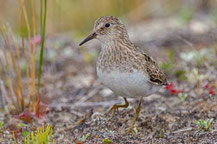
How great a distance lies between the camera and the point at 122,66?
4348 mm

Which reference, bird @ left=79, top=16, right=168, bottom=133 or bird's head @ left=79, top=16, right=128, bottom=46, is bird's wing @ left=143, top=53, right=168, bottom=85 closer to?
bird @ left=79, top=16, right=168, bottom=133

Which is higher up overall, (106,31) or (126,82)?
(106,31)

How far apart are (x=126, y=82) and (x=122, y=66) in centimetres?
21

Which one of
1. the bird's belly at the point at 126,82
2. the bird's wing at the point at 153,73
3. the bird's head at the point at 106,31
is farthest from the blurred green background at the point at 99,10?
the bird's belly at the point at 126,82

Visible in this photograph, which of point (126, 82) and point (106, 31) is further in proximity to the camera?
point (106, 31)

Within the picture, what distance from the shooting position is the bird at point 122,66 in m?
4.29

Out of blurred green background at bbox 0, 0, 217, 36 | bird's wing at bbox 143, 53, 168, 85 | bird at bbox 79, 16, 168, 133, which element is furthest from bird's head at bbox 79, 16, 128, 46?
blurred green background at bbox 0, 0, 217, 36

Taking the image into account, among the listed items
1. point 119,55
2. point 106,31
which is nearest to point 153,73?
point 119,55

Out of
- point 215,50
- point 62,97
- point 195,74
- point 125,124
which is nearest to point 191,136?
point 125,124

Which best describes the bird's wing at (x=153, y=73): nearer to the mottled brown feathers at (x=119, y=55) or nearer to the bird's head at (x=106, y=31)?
the mottled brown feathers at (x=119, y=55)

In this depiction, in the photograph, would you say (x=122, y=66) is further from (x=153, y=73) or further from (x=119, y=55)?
(x=153, y=73)

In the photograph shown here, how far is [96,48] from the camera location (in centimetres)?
791

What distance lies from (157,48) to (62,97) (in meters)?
2.40

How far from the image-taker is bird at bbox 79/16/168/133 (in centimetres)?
429
